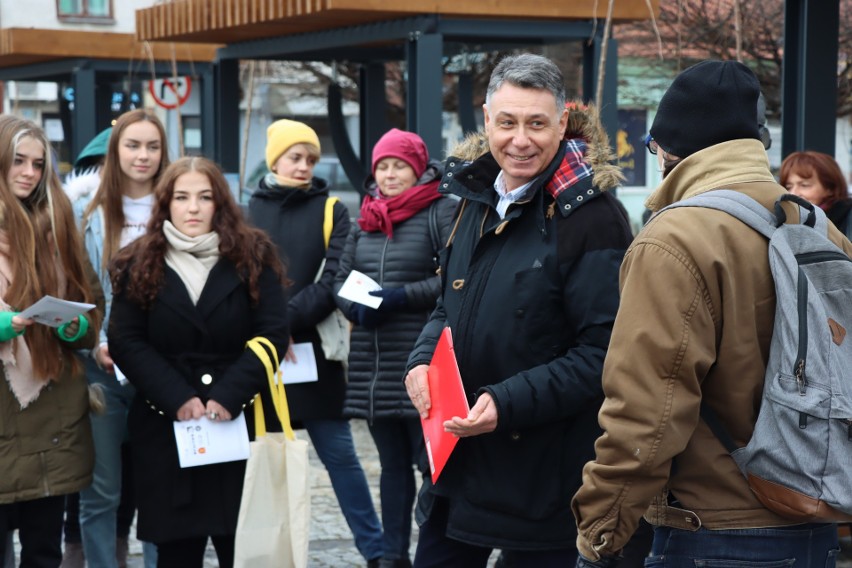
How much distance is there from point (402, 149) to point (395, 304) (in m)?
0.75

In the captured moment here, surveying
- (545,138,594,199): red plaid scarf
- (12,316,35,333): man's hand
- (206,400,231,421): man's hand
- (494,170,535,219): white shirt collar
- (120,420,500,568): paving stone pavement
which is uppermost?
(545,138,594,199): red plaid scarf

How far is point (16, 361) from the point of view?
4.65 meters

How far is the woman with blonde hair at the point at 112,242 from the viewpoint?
5238mm

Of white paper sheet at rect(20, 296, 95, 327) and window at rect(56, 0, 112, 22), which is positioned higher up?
window at rect(56, 0, 112, 22)

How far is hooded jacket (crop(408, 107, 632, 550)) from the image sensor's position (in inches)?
134

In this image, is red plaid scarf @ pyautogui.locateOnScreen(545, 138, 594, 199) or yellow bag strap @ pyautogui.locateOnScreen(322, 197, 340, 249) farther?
yellow bag strap @ pyautogui.locateOnScreen(322, 197, 340, 249)

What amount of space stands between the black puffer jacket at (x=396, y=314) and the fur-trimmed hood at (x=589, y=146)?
1829 millimetres

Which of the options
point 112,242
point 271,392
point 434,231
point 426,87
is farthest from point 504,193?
point 426,87

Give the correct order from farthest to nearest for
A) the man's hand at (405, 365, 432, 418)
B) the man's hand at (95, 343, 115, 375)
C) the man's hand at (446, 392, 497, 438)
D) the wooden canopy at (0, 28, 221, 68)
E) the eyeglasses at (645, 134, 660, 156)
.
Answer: the wooden canopy at (0, 28, 221, 68) → the man's hand at (95, 343, 115, 375) → the man's hand at (405, 365, 432, 418) → the man's hand at (446, 392, 497, 438) → the eyeglasses at (645, 134, 660, 156)

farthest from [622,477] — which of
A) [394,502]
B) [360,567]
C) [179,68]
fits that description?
[179,68]

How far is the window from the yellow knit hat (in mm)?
30197

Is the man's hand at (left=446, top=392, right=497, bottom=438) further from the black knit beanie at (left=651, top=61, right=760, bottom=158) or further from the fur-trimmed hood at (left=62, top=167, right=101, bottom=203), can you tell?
the fur-trimmed hood at (left=62, top=167, right=101, bottom=203)

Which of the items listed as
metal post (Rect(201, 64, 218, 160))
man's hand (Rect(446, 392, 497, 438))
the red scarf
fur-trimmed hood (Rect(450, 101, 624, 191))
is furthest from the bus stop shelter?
man's hand (Rect(446, 392, 497, 438))

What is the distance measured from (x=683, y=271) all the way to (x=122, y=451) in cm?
353
